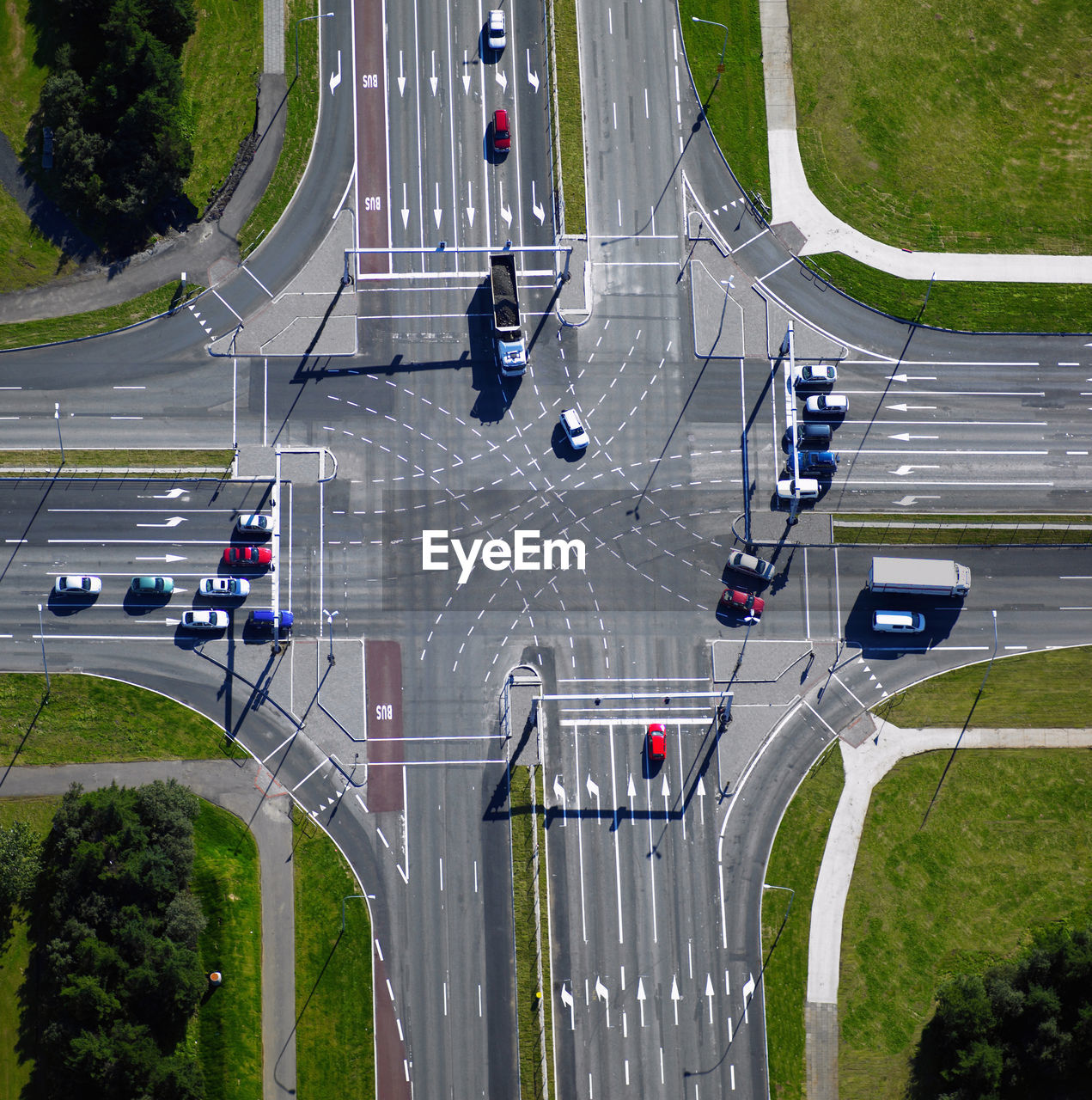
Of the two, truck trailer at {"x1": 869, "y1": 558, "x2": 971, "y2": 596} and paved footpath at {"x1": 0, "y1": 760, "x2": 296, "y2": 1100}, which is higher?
truck trailer at {"x1": 869, "y1": 558, "x2": 971, "y2": 596}

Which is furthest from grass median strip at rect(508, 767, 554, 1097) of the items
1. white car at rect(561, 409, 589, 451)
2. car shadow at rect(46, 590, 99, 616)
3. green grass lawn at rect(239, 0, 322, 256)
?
green grass lawn at rect(239, 0, 322, 256)

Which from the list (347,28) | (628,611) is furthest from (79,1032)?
(347,28)

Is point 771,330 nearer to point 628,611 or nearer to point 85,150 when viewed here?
point 628,611

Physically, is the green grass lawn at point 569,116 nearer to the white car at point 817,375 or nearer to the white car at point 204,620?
Result: the white car at point 817,375

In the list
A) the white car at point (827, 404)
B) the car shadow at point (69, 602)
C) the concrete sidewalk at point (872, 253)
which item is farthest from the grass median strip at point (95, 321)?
the white car at point (827, 404)

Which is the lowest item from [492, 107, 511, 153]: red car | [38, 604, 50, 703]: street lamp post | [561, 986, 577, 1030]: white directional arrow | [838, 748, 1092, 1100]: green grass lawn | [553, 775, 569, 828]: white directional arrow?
[561, 986, 577, 1030]: white directional arrow

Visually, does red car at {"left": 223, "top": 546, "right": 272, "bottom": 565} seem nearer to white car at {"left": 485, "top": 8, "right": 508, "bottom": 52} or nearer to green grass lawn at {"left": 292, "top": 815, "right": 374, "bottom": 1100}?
green grass lawn at {"left": 292, "top": 815, "right": 374, "bottom": 1100}
